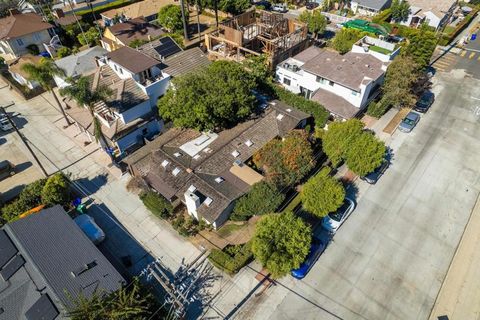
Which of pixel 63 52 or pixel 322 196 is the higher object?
pixel 63 52

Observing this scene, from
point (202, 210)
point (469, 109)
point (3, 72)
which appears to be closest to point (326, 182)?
point (202, 210)

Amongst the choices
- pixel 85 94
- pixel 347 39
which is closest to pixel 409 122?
pixel 347 39

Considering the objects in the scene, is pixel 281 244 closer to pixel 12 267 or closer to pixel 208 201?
pixel 208 201

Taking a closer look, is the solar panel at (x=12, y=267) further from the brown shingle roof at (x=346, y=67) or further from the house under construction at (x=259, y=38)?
the house under construction at (x=259, y=38)

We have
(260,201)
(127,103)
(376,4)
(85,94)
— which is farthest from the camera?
(376,4)

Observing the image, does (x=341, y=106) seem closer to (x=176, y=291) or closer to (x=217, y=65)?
(x=217, y=65)

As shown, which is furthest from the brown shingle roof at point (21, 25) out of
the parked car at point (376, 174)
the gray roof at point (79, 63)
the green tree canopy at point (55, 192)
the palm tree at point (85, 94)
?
the parked car at point (376, 174)

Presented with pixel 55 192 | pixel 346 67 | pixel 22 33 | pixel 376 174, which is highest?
pixel 22 33
